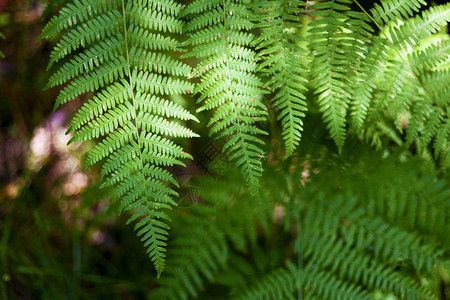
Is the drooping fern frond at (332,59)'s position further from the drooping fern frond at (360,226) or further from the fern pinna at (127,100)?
the drooping fern frond at (360,226)

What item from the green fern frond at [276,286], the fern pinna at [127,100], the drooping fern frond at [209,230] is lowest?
the green fern frond at [276,286]

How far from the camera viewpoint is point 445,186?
219cm

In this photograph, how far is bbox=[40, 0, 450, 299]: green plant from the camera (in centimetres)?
152

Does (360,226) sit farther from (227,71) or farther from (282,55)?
(227,71)

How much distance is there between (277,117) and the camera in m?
1.54

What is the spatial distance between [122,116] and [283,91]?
0.74 metres

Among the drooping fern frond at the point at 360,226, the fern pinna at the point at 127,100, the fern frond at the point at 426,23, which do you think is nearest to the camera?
the fern pinna at the point at 127,100

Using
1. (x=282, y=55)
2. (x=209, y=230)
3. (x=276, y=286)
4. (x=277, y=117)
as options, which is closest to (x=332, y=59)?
(x=282, y=55)

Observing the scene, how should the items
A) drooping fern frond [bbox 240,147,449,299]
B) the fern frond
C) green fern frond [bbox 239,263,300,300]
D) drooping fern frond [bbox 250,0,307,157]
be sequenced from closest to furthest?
drooping fern frond [bbox 250,0,307,157] → the fern frond → drooping fern frond [bbox 240,147,449,299] → green fern frond [bbox 239,263,300,300]

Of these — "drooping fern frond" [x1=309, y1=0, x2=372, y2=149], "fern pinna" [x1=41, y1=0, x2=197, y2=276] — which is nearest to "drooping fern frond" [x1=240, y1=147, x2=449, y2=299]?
"drooping fern frond" [x1=309, y1=0, x2=372, y2=149]

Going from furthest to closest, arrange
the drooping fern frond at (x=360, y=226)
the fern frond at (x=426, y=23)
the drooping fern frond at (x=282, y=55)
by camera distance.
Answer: the drooping fern frond at (x=360, y=226) → the fern frond at (x=426, y=23) → the drooping fern frond at (x=282, y=55)

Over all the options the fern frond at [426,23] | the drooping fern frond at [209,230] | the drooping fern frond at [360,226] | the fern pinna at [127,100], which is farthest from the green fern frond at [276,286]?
the fern frond at [426,23]

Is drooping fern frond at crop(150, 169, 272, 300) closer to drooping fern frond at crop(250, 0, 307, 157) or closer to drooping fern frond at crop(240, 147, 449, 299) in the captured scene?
drooping fern frond at crop(240, 147, 449, 299)

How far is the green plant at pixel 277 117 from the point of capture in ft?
4.98
